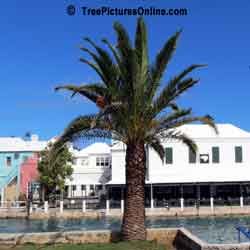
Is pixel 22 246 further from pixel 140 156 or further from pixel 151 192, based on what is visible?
pixel 151 192

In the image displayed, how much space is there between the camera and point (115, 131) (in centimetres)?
1405

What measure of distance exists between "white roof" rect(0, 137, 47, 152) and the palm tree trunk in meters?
36.6

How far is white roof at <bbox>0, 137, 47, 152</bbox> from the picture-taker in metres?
48.0

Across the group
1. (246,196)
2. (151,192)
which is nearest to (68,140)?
(151,192)

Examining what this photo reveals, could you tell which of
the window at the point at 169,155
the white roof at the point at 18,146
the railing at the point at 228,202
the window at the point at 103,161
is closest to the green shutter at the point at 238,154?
the railing at the point at 228,202

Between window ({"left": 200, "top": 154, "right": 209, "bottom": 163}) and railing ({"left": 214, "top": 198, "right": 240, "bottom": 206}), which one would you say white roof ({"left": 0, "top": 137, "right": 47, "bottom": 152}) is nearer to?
window ({"left": 200, "top": 154, "right": 209, "bottom": 163})

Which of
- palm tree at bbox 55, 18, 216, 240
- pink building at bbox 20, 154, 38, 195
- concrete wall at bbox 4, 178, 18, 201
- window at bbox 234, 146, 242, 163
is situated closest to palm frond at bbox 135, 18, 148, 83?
palm tree at bbox 55, 18, 216, 240

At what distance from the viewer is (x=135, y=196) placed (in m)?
13.6

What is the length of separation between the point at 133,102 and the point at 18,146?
126 ft

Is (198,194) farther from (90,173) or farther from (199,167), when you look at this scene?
→ (90,173)

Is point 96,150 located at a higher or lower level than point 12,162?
higher

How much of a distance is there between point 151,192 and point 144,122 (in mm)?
23237

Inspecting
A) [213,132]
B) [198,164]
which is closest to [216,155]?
[198,164]

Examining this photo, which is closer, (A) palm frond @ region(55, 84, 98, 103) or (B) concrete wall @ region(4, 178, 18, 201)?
(A) palm frond @ region(55, 84, 98, 103)
